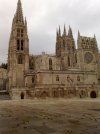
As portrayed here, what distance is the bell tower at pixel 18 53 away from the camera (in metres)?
80.3

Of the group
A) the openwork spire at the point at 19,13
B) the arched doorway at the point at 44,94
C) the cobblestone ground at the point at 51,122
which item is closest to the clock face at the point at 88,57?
the arched doorway at the point at 44,94

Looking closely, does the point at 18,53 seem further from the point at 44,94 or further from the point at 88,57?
the point at 88,57

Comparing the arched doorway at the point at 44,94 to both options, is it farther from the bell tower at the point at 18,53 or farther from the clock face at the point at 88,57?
the clock face at the point at 88,57

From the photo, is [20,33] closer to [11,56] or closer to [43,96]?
[11,56]

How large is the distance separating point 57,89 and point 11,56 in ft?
80.9

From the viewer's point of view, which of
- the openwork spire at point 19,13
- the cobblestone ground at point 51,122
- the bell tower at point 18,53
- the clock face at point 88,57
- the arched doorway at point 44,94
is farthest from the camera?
the clock face at point 88,57

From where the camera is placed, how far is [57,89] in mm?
70938

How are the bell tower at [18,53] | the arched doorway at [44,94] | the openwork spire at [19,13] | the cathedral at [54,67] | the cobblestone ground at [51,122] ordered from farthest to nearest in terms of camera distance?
the openwork spire at [19,13] < the bell tower at [18,53] < the cathedral at [54,67] < the arched doorway at [44,94] < the cobblestone ground at [51,122]

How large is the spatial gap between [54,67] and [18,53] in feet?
58.1

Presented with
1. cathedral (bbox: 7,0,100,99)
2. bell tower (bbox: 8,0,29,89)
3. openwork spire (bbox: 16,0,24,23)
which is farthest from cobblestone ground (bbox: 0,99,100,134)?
openwork spire (bbox: 16,0,24,23)

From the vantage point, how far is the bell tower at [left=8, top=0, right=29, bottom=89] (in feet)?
263

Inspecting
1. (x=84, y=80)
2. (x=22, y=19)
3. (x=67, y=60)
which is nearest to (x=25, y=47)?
(x=22, y=19)

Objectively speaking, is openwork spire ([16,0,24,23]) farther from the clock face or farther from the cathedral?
the clock face

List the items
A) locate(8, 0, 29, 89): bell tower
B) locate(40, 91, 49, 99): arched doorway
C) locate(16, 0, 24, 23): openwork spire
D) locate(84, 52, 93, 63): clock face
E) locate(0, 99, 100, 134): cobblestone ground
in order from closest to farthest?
locate(0, 99, 100, 134): cobblestone ground < locate(40, 91, 49, 99): arched doorway < locate(8, 0, 29, 89): bell tower < locate(16, 0, 24, 23): openwork spire < locate(84, 52, 93, 63): clock face
